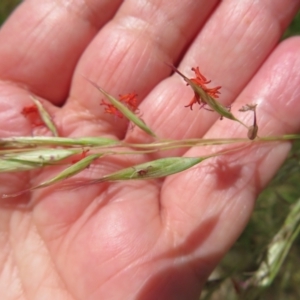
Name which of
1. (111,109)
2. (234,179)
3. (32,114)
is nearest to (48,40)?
(32,114)

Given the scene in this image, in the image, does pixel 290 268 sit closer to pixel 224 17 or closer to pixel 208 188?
pixel 208 188

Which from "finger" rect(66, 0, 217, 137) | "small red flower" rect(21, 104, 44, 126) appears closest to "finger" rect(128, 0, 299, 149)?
"finger" rect(66, 0, 217, 137)

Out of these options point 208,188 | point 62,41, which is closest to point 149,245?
point 208,188

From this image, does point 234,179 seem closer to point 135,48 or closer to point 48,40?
point 135,48

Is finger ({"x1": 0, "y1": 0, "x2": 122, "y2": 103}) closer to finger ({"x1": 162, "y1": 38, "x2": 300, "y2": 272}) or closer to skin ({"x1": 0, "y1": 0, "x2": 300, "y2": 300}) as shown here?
skin ({"x1": 0, "y1": 0, "x2": 300, "y2": 300})

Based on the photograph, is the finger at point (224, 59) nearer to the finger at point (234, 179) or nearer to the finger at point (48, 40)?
the finger at point (234, 179)

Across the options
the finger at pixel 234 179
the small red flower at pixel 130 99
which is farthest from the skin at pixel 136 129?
the small red flower at pixel 130 99
